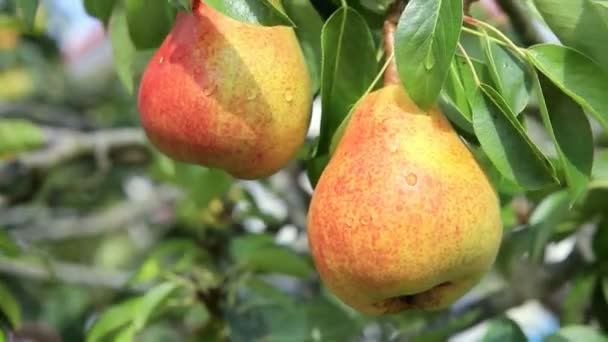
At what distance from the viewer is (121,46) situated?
1.28 metres

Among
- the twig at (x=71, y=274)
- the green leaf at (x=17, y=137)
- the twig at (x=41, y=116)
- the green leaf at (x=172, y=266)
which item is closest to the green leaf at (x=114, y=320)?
the green leaf at (x=172, y=266)

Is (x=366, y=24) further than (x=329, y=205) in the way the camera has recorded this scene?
Yes

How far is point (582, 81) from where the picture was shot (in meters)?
0.98

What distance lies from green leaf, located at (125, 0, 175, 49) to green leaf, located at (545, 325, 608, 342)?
0.52 meters

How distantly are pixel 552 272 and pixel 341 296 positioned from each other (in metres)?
0.80

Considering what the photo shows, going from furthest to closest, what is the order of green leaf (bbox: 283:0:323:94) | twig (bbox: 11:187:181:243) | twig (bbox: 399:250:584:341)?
twig (bbox: 11:187:181:243) < twig (bbox: 399:250:584:341) < green leaf (bbox: 283:0:323:94)

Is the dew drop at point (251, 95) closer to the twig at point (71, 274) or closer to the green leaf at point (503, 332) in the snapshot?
the green leaf at point (503, 332)

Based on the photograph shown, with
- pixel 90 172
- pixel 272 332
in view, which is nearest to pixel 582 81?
pixel 272 332

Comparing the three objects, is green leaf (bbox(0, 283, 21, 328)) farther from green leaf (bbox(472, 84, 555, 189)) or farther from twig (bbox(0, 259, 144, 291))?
green leaf (bbox(472, 84, 555, 189))

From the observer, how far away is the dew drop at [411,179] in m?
0.89

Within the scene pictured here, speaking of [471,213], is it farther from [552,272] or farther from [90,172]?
[90,172]

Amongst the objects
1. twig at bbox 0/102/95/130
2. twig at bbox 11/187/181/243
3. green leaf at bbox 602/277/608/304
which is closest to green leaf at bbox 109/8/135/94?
green leaf at bbox 602/277/608/304

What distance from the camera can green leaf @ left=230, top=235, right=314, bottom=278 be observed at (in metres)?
1.58

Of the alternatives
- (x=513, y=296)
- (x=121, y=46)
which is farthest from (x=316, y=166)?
(x=513, y=296)
